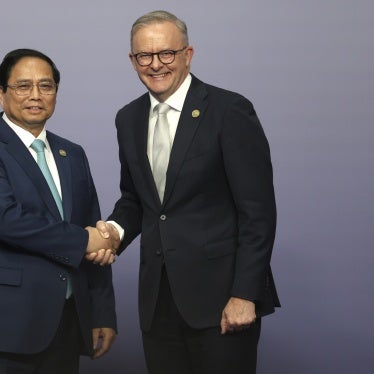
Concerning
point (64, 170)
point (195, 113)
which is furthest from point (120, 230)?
point (195, 113)

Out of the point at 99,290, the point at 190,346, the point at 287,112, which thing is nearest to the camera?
the point at 190,346

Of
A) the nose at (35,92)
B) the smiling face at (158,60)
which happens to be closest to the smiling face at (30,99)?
the nose at (35,92)

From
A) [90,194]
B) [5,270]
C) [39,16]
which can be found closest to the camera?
[5,270]

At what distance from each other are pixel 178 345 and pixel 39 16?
1.78 metres

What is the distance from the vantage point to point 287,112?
388 cm

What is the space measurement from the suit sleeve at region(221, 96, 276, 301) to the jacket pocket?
2.00ft

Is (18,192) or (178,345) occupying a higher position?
(18,192)

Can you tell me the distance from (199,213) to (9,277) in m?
0.57

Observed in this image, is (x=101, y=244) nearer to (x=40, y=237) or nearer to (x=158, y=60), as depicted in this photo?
(x=40, y=237)

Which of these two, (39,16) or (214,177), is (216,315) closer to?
(214,177)

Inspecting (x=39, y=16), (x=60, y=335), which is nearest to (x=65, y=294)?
(x=60, y=335)

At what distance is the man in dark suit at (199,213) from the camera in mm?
2520

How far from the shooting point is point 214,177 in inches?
100

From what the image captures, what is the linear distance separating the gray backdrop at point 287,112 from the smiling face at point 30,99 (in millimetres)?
1177
